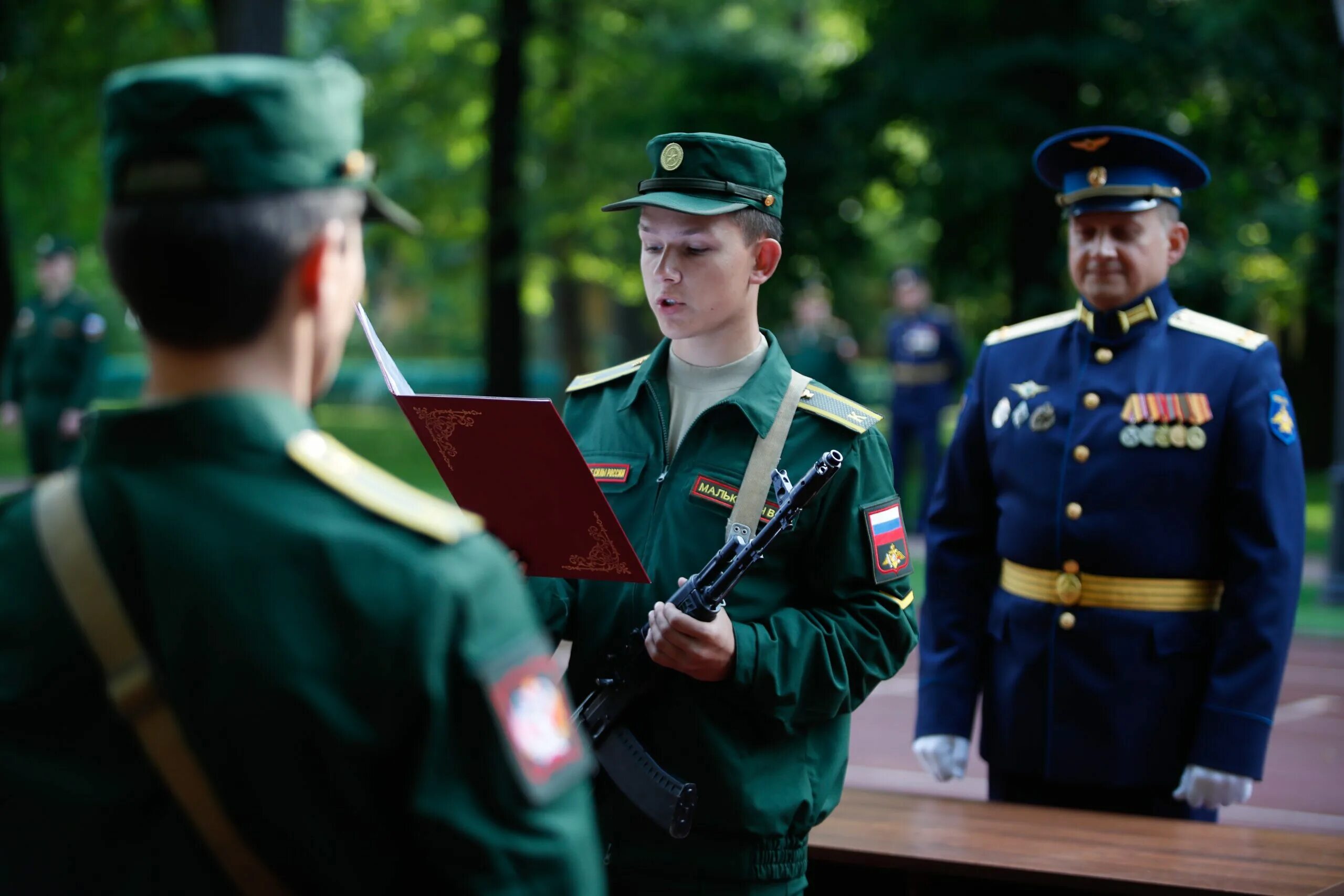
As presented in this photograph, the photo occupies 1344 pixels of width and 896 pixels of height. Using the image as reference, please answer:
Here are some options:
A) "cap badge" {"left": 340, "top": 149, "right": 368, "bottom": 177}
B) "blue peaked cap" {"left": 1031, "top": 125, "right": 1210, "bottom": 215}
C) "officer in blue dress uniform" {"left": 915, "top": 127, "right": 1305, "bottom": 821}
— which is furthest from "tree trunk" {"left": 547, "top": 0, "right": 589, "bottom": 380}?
"cap badge" {"left": 340, "top": 149, "right": 368, "bottom": 177}

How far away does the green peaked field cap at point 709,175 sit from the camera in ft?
9.99

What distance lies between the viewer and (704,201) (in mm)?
3031

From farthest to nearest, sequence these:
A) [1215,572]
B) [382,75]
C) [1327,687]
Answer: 1. [382,75]
2. [1327,687]
3. [1215,572]

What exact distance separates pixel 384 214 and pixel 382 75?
67.4 ft

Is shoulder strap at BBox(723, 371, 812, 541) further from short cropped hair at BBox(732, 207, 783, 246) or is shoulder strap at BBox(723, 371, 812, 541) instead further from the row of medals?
the row of medals

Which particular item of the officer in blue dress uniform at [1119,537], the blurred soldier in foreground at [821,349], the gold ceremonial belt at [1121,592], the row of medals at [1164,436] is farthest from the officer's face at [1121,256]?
the blurred soldier in foreground at [821,349]

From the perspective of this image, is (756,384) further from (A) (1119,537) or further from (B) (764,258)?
(A) (1119,537)

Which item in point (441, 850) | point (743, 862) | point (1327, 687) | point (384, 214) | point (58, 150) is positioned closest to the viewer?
point (441, 850)

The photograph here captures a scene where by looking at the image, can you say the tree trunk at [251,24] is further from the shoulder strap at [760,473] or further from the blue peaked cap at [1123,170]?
the shoulder strap at [760,473]

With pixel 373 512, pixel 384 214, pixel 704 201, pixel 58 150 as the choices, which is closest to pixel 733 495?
pixel 704 201

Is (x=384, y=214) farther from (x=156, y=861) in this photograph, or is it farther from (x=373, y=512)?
(x=156, y=861)

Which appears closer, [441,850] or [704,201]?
[441,850]

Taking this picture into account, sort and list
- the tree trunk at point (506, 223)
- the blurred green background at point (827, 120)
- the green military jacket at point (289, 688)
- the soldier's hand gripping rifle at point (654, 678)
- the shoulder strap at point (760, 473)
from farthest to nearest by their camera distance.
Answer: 1. the tree trunk at point (506, 223)
2. the blurred green background at point (827, 120)
3. the shoulder strap at point (760, 473)
4. the soldier's hand gripping rifle at point (654, 678)
5. the green military jacket at point (289, 688)

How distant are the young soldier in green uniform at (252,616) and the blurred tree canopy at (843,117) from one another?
40.1ft
